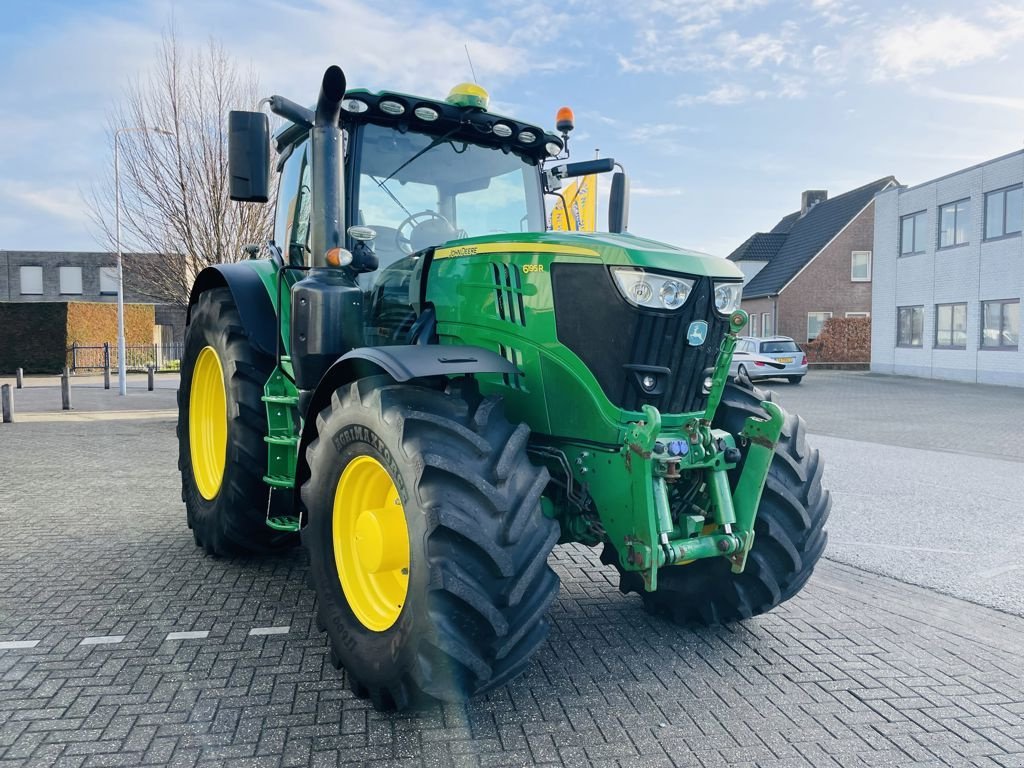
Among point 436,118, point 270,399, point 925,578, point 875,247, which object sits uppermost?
point 875,247

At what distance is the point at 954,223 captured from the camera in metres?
25.4

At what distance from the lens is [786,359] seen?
76.1 feet

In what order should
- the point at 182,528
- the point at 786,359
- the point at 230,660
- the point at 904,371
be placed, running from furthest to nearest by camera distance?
the point at 904,371
the point at 786,359
the point at 182,528
the point at 230,660

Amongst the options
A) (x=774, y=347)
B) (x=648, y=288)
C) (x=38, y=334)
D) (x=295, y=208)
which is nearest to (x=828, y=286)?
(x=774, y=347)

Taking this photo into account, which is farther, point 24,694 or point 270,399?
point 270,399

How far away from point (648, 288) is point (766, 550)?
53.9 inches

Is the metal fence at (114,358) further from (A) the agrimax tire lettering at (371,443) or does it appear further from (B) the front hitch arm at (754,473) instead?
(B) the front hitch arm at (754,473)

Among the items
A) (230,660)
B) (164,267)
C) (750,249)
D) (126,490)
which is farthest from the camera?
(750,249)

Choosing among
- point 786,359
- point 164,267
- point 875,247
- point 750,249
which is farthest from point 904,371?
point 164,267

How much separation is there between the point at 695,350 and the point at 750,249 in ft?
126

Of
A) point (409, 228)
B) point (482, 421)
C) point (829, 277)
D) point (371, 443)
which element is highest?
point (829, 277)

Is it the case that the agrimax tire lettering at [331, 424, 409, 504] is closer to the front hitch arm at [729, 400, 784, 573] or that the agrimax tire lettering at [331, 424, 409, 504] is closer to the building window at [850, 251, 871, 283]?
the front hitch arm at [729, 400, 784, 573]

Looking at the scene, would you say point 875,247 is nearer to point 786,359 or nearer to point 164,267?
point 786,359

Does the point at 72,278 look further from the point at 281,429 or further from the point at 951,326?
the point at 281,429
